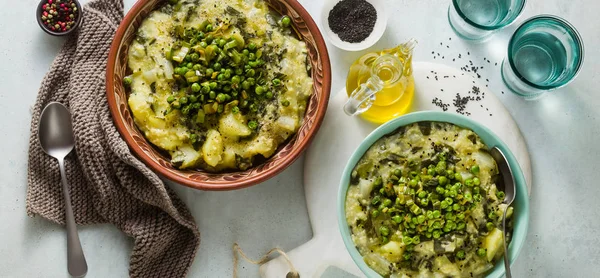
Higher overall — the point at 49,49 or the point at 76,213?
the point at 49,49

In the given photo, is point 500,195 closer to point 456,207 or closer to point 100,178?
point 456,207

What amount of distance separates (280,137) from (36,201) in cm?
159

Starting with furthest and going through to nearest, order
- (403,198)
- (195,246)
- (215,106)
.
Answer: (195,246)
(215,106)
(403,198)

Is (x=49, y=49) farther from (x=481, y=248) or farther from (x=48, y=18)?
(x=481, y=248)

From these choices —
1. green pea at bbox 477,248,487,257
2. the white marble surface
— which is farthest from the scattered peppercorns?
green pea at bbox 477,248,487,257

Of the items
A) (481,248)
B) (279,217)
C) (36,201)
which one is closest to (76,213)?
(36,201)

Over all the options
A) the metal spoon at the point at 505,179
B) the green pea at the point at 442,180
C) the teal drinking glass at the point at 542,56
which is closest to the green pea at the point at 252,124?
the green pea at the point at 442,180

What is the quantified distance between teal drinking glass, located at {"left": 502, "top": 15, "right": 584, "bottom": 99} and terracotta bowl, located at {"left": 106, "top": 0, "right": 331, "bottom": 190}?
3.81 feet

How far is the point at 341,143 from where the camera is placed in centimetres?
383

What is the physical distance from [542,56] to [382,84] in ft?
3.90

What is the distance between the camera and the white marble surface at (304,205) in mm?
3965

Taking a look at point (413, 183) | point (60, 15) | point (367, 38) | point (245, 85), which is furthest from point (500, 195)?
point (60, 15)

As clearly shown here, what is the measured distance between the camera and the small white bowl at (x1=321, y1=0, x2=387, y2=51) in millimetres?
3930

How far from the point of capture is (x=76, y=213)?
394cm
